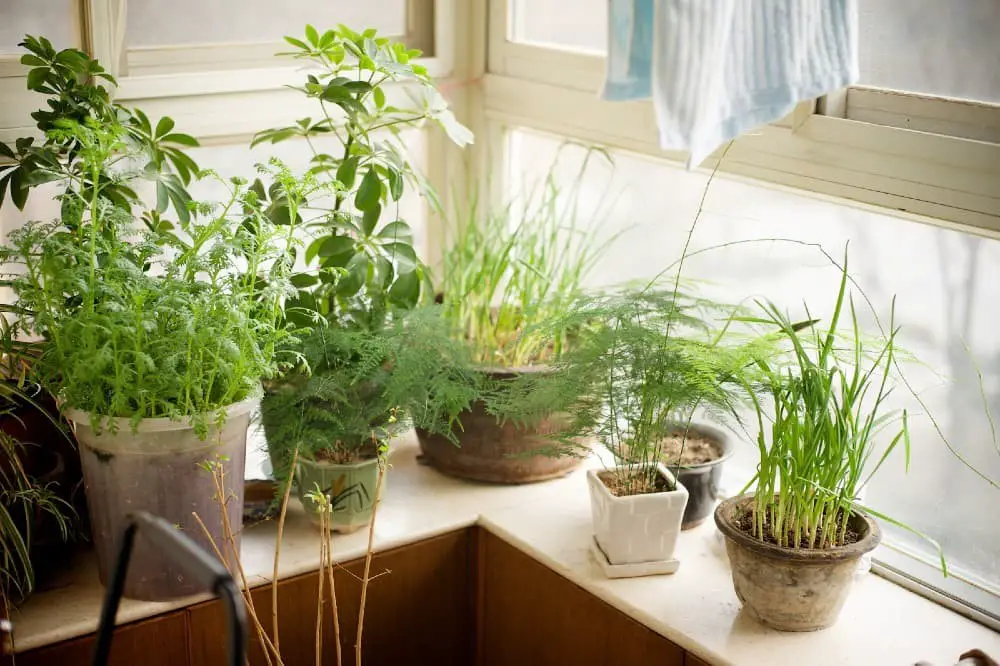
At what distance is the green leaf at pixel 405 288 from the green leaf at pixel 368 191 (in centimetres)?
14

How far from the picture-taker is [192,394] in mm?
1433

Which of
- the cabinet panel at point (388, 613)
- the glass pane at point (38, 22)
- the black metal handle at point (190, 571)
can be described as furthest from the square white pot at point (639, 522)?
the glass pane at point (38, 22)

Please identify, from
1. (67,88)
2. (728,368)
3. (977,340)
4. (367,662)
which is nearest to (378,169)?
(67,88)

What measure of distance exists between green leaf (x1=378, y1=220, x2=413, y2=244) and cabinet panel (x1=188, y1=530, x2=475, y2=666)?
51 centimetres

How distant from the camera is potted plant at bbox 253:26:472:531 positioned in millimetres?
1653

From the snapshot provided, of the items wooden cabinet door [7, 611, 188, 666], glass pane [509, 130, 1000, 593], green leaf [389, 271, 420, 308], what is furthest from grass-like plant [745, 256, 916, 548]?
wooden cabinet door [7, 611, 188, 666]

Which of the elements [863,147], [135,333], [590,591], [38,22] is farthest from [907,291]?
[38,22]

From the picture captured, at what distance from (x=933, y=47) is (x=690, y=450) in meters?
Result: 0.74

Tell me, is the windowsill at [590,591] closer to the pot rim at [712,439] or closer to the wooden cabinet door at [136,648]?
the wooden cabinet door at [136,648]

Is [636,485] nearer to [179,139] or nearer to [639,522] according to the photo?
[639,522]

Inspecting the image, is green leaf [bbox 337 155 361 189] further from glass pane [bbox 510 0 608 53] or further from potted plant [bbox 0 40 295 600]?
glass pane [bbox 510 0 608 53]

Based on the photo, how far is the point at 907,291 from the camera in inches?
63.6

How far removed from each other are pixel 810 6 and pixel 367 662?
1248 millimetres

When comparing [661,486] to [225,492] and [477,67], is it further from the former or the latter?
[477,67]
